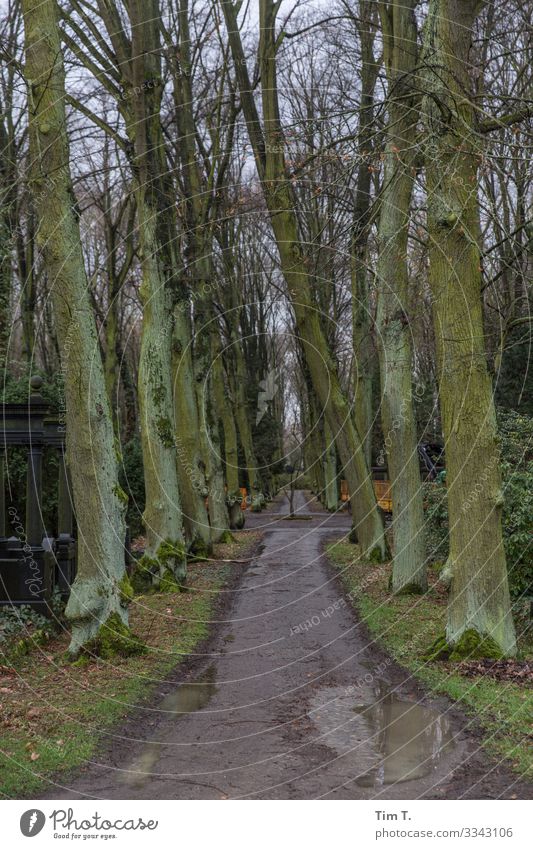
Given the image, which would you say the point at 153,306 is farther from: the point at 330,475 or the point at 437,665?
the point at 330,475

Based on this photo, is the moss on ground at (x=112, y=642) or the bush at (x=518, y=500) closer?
the moss on ground at (x=112, y=642)

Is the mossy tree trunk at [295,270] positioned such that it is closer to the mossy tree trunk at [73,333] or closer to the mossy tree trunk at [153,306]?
the mossy tree trunk at [153,306]

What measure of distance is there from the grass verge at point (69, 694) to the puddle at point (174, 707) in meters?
0.28

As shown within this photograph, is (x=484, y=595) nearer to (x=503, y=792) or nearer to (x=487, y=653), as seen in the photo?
(x=487, y=653)

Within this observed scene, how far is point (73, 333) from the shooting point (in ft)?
33.3

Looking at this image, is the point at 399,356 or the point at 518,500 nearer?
the point at 518,500

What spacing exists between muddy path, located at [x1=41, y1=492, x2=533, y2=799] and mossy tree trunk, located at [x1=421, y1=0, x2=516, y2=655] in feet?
3.84

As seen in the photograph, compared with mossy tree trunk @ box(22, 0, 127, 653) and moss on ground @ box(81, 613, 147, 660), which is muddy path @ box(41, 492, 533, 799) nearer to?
moss on ground @ box(81, 613, 147, 660)

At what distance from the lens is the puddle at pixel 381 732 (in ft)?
21.6

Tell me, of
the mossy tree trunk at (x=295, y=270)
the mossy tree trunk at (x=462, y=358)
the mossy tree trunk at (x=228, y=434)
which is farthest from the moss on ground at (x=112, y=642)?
the mossy tree trunk at (x=228, y=434)

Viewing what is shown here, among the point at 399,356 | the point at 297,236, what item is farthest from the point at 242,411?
the point at 399,356

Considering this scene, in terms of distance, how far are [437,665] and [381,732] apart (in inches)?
82.8

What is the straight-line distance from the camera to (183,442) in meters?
20.7
